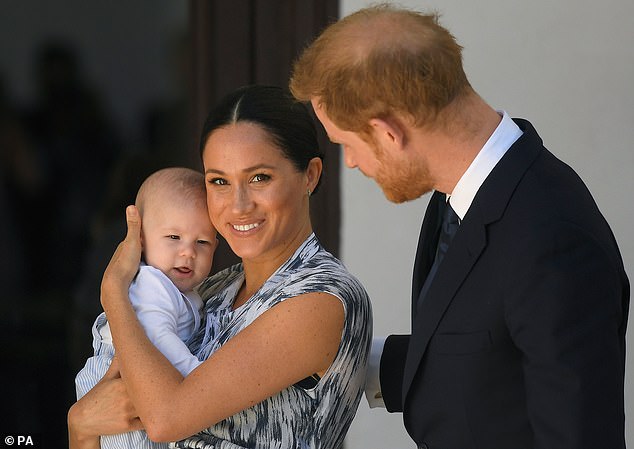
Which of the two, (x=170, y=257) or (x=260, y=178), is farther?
(x=170, y=257)

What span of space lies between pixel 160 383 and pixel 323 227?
173cm

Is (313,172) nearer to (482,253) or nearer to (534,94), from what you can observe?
(482,253)

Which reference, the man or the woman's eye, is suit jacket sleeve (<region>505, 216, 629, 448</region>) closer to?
the man

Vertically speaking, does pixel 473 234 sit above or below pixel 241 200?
below

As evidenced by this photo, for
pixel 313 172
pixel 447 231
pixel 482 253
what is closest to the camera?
pixel 482 253

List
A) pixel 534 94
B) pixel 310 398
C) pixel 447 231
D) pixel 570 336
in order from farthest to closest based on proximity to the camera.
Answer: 1. pixel 534 94
2. pixel 310 398
3. pixel 447 231
4. pixel 570 336

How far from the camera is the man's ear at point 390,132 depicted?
5.83 feet

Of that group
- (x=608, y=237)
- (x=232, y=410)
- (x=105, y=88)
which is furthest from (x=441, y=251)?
→ (x=105, y=88)

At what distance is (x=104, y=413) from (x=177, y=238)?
42cm

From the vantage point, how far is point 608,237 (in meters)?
1.72

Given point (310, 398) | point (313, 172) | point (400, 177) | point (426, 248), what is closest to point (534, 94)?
point (313, 172)

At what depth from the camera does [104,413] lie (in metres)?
2.24

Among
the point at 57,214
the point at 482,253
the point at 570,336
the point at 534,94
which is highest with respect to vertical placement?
the point at 534,94

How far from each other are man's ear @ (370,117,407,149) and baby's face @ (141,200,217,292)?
2.34 feet
